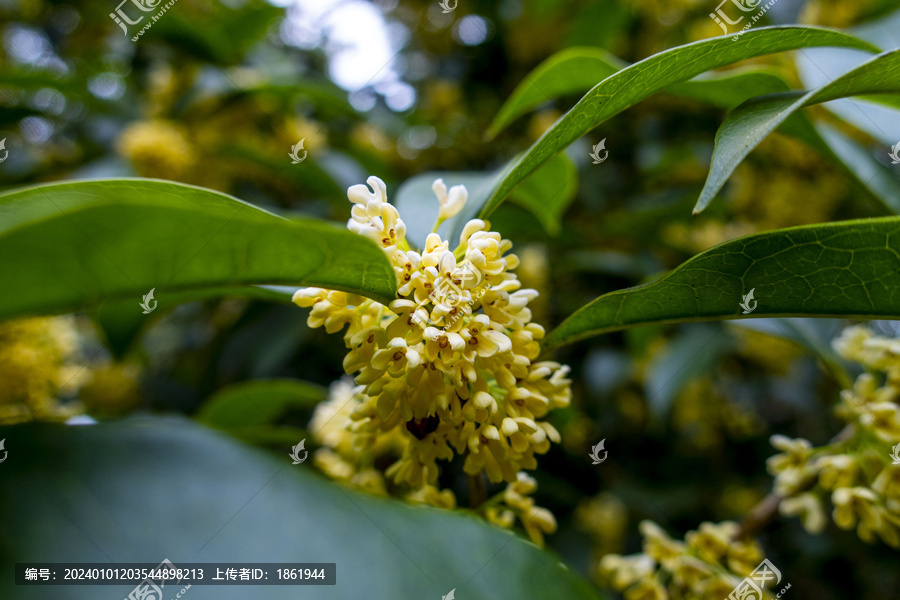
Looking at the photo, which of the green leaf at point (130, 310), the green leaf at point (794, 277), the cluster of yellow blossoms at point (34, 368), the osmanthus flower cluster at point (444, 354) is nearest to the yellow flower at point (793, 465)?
the green leaf at point (794, 277)

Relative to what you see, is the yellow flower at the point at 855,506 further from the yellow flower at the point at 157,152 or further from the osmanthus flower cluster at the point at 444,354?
the yellow flower at the point at 157,152

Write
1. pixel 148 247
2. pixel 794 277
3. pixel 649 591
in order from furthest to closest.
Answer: pixel 649 591 < pixel 794 277 < pixel 148 247

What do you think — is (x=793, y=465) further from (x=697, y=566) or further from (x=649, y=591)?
(x=649, y=591)

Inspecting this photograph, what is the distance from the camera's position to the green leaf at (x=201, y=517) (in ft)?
2.05

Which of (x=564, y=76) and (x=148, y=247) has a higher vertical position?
(x=564, y=76)

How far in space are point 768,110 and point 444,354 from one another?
595 mm

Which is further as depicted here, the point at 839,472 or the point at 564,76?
the point at 564,76

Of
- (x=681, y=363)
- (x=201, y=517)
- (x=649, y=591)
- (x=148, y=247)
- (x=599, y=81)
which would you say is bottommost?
(x=649, y=591)

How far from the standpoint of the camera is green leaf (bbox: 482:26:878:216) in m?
0.85

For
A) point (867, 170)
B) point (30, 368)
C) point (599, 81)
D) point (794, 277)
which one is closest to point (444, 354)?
point (794, 277)

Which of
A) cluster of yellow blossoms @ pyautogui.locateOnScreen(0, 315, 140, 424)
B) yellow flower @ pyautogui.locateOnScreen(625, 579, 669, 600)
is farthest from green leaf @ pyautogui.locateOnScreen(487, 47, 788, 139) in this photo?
cluster of yellow blossoms @ pyautogui.locateOnScreen(0, 315, 140, 424)

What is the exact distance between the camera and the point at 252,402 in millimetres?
1639

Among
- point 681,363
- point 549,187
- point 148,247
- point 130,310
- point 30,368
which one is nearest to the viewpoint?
point 148,247

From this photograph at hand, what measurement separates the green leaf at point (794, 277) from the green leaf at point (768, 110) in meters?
0.12
